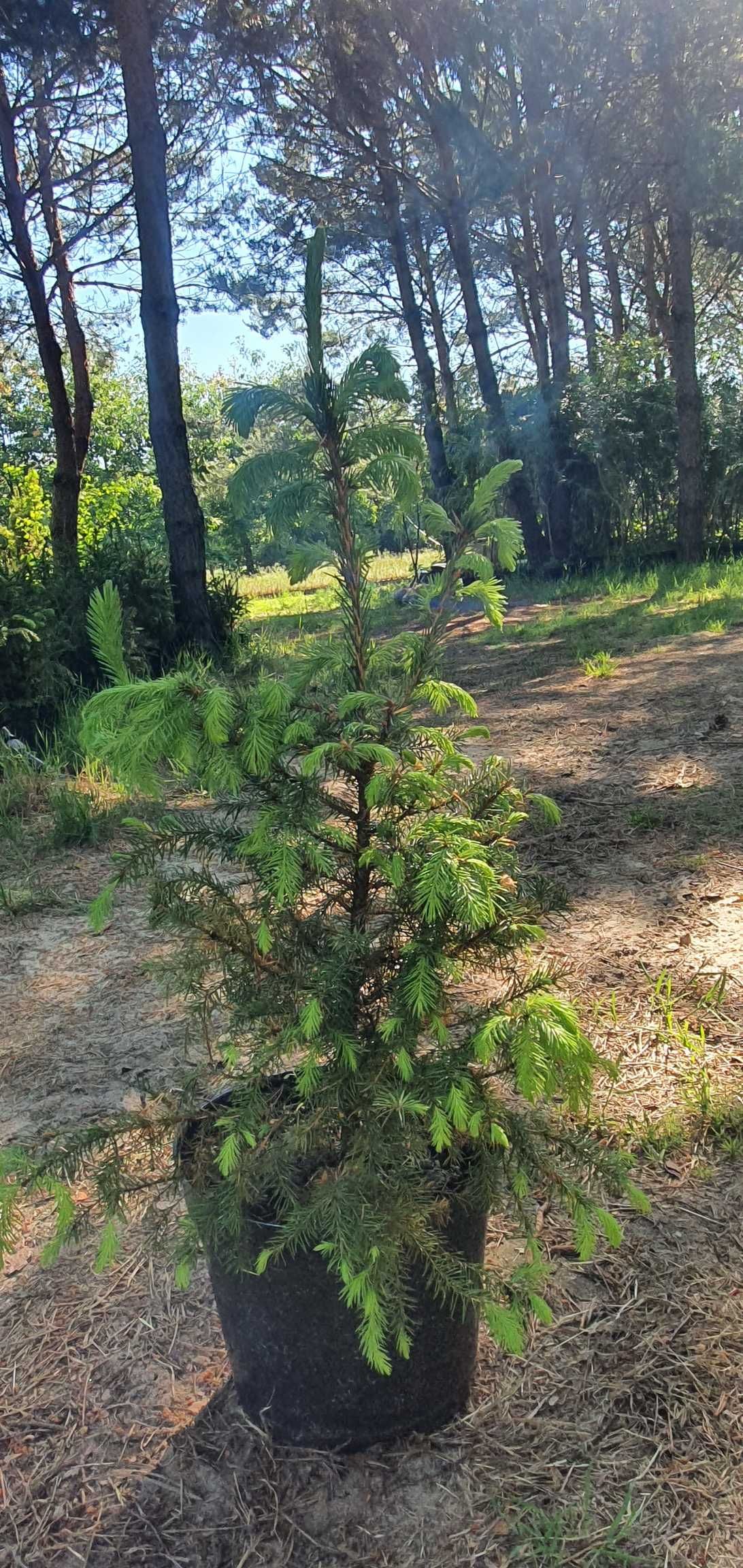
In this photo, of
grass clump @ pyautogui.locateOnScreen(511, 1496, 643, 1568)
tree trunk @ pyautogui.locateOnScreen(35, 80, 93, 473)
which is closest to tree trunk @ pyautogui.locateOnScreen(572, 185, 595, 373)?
tree trunk @ pyautogui.locateOnScreen(35, 80, 93, 473)

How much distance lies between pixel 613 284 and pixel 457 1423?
20.8m

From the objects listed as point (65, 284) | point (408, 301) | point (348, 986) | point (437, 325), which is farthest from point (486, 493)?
point (437, 325)

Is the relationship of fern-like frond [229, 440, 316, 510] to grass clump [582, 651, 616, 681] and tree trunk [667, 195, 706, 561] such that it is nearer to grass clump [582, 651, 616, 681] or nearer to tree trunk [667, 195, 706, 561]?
grass clump [582, 651, 616, 681]

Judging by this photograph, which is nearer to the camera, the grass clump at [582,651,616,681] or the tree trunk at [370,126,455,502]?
the grass clump at [582,651,616,681]

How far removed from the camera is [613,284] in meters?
18.7

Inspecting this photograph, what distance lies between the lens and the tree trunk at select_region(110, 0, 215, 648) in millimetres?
7879

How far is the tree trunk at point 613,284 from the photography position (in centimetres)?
1753

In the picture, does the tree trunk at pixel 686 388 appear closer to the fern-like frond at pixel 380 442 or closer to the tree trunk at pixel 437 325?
the tree trunk at pixel 437 325

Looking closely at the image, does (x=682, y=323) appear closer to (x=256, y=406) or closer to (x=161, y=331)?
(x=161, y=331)

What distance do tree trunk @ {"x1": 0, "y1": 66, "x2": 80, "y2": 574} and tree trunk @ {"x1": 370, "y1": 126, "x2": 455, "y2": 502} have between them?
14.6ft

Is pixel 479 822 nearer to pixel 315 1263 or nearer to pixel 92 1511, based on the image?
pixel 315 1263

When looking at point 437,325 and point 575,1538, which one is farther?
point 437,325

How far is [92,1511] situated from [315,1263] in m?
0.55

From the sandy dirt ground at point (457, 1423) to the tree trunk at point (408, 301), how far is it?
1082 cm
